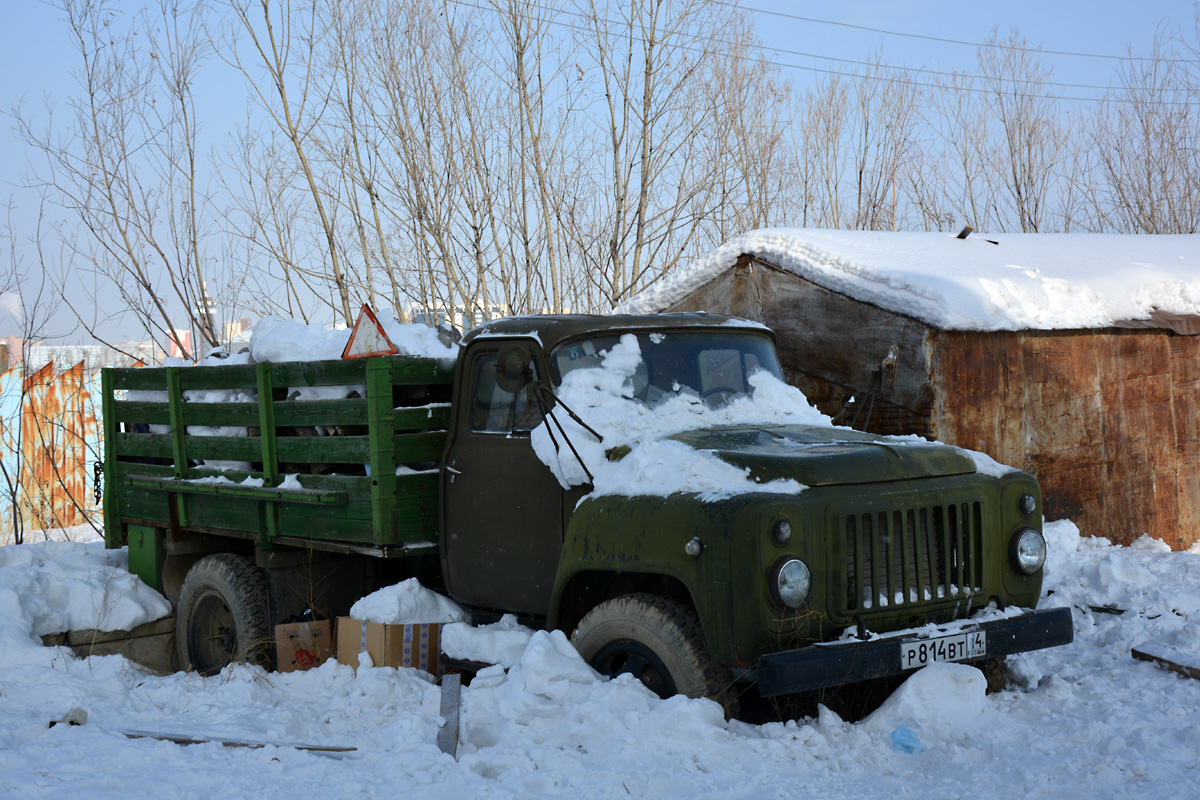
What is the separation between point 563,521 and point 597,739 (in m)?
1.26

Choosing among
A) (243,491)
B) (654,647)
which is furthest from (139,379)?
(654,647)

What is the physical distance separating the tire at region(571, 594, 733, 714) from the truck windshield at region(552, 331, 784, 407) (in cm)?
111

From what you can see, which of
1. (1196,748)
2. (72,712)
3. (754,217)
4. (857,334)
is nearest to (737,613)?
(1196,748)

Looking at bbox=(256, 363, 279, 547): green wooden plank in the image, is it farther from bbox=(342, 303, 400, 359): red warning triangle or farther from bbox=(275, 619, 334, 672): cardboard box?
bbox=(275, 619, 334, 672): cardboard box

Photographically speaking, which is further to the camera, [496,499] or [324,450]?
[324,450]

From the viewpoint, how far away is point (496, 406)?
17.5 ft

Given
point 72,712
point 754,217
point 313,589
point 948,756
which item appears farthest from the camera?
point 754,217

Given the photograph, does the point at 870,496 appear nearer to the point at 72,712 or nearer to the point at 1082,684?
the point at 1082,684

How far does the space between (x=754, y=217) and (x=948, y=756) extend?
13050mm

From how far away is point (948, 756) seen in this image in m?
3.82

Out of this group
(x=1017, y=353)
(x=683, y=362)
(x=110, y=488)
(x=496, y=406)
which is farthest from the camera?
(x=1017, y=353)

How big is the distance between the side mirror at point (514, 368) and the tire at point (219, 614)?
2706 mm

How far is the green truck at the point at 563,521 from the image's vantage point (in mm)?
3951

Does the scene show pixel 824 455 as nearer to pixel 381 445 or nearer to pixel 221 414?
pixel 381 445
